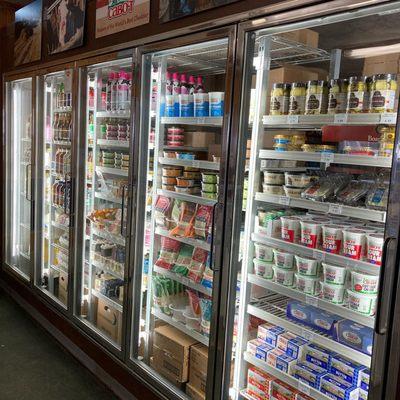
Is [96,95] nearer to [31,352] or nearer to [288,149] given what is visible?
[288,149]

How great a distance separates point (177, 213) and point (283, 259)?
914 mm

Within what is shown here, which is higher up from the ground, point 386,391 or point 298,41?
point 298,41

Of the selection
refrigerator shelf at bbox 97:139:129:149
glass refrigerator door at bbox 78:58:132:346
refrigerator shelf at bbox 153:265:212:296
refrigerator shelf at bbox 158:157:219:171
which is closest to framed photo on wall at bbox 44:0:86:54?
glass refrigerator door at bbox 78:58:132:346

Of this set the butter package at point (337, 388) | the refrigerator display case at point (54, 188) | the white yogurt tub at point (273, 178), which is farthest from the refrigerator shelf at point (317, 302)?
the refrigerator display case at point (54, 188)

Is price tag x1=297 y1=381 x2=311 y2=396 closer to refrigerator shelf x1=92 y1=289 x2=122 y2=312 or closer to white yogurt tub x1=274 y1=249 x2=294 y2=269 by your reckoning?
white yogurt tub x1=274 y1=249 x2=294 y2=269

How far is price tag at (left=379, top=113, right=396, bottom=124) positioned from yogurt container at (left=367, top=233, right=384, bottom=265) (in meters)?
0.49

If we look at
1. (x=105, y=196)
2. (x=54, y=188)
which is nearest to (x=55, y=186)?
(x=54, y=188)

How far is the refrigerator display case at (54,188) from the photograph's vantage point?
394cm

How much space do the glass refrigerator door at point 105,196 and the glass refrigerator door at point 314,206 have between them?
1.20 metres

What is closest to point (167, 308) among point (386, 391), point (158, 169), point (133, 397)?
point (133, 397)

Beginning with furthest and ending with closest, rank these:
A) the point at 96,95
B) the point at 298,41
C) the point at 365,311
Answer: the point at 96,95
the point at 298,41
the point at 365,311

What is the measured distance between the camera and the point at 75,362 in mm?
3498

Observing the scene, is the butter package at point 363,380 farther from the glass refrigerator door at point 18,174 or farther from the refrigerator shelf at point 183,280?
the glass refrigerator door at point 18,174

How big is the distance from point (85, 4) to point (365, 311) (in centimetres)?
278
